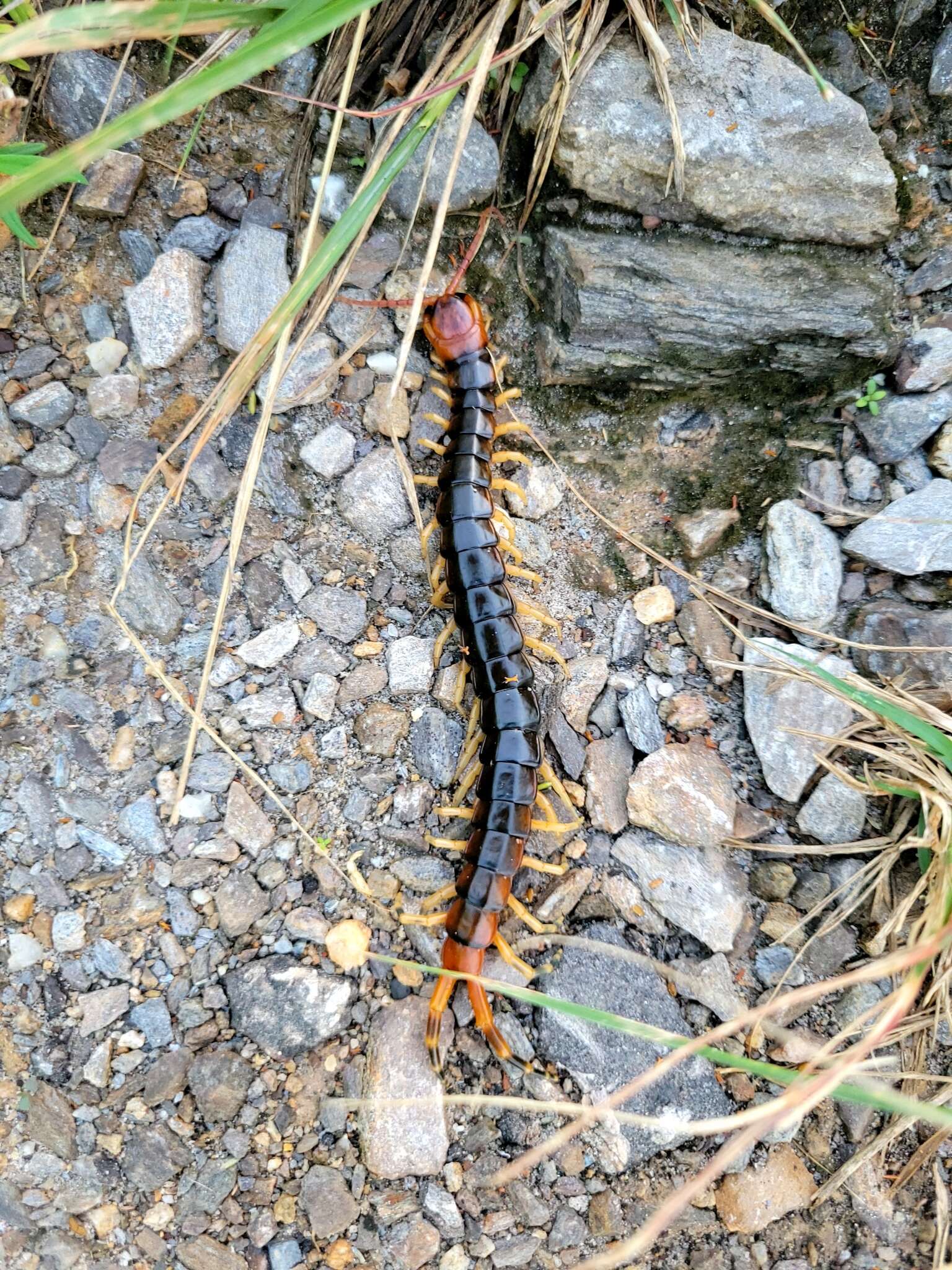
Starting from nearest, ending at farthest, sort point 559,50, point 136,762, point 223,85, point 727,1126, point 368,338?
point 727,1126 < point 223,85 < point 559,50 < point 136,762 < point 368,338

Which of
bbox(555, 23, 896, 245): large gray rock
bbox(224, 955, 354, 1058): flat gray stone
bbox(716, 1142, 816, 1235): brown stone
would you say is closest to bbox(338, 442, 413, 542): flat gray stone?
bbox(555, 23, 896, 245): large gray rock

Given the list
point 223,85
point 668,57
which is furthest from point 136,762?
point 668,57

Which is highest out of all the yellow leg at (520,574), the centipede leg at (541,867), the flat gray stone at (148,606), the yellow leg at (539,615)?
the yellow leg at (520,574)

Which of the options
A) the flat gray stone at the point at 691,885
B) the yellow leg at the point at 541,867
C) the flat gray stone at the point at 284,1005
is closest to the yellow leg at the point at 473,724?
the yellow leg at the point at 541,867

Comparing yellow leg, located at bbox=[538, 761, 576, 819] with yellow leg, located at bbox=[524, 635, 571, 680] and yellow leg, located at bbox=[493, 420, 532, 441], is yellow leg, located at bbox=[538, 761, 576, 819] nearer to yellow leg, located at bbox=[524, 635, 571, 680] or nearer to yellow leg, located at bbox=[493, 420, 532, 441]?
yellow leg, located at bbox=[524, 635, 571, 680]

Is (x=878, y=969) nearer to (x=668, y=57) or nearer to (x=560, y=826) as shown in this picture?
(x=560, y=826)

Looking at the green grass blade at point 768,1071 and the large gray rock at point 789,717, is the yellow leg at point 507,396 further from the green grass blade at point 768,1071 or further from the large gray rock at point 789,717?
the green grass blade at point 768,1071
